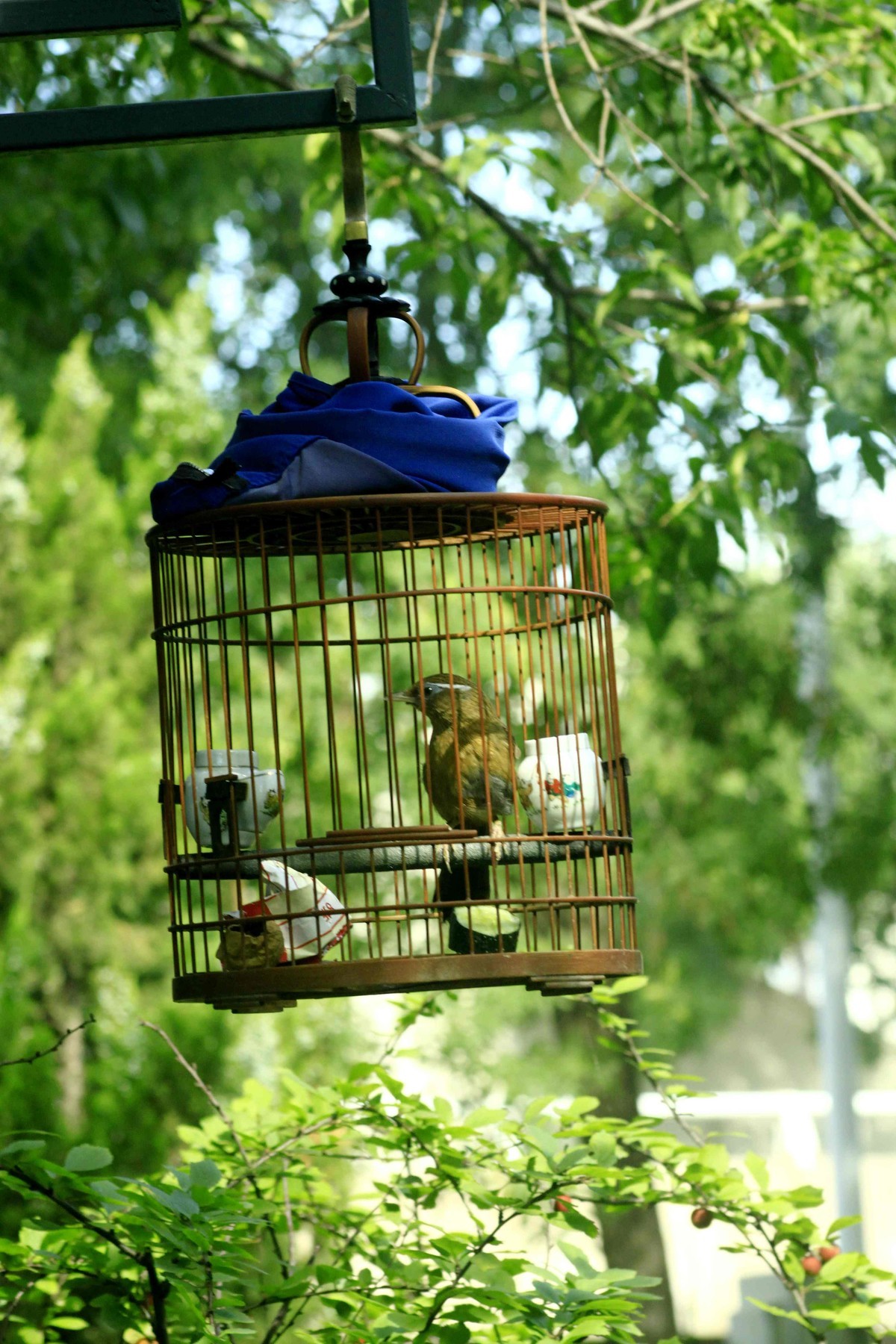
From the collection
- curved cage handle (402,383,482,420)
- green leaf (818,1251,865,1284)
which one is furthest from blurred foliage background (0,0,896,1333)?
green leaf (818,1251,865,1284)

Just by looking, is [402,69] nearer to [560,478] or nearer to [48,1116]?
[48,1116]

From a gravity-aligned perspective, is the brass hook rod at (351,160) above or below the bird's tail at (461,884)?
above

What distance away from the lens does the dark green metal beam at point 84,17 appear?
198 centimetres

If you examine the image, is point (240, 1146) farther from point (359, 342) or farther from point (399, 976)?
point (359, 342)

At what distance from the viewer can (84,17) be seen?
2.00m

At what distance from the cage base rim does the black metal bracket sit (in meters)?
1.07

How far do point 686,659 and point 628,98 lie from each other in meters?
5.06

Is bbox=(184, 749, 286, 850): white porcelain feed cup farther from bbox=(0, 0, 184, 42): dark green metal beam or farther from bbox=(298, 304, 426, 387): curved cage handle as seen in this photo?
bbox=(0, 0, 184, 42): dark green metal beam

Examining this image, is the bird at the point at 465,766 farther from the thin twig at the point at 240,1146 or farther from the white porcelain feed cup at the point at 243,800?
the thin twig at the point at 240,1146

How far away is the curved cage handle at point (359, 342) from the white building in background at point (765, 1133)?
1225 millimetres

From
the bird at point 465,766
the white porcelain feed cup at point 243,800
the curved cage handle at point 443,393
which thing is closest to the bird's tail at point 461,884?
the bird at point 465,766

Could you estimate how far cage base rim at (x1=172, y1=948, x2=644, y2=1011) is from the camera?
6.37ft

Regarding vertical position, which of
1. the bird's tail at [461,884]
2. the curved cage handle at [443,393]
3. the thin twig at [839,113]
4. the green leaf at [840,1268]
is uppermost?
the thin twig at [839,113]

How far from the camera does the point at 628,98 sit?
3889mm
